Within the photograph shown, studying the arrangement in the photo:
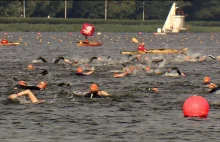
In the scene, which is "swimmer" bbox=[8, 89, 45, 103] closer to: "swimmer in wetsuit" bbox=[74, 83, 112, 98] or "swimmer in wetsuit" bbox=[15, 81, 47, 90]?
"swimmer in wetsuit" bbox=[74, 83, 112, 98]

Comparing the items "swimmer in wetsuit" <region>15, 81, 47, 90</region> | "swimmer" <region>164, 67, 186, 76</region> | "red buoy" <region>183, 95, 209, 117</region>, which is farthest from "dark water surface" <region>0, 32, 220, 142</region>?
"swimmer" <region>164, 67, 186, 76</region>

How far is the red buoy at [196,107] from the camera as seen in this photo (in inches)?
1736

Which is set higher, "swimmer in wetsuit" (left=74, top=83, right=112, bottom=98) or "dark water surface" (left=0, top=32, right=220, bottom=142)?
"swimmer in wetsuit" (left=74, top=83, right=112, bottom=98)

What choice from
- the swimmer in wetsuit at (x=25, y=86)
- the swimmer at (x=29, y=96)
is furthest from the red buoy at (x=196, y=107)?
the swimmer in wetsuit at (x=25, y=86)

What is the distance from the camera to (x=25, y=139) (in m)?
38.6

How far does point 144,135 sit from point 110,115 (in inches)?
261

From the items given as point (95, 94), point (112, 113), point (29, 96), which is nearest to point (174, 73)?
point (95, 94)

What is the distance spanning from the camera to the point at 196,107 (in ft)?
145

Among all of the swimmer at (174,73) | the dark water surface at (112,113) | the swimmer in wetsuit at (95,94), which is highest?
the swimmer in wetsuit at (95,94)

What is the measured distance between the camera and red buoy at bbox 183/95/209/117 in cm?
4409

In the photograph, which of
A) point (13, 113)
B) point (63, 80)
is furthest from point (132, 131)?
point (63, 80)

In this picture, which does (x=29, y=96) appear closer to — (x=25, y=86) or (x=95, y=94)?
(x=95, y=94)

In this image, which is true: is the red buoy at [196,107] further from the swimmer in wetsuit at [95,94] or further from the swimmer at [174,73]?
the swimmer at [174,73]

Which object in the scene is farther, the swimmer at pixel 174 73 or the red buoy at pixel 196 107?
the swimmer at pixel 174 73
